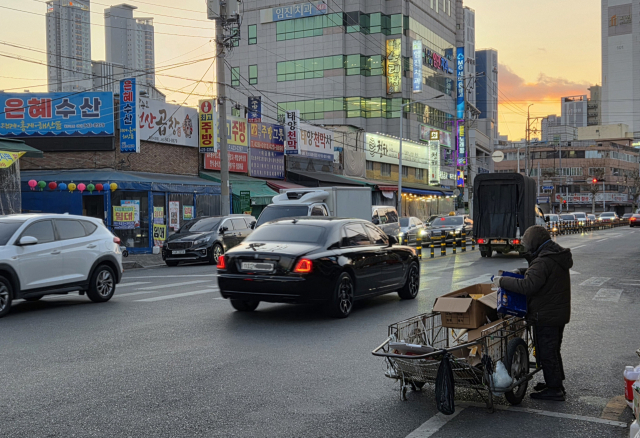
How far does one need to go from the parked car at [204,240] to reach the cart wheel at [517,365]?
16800mm

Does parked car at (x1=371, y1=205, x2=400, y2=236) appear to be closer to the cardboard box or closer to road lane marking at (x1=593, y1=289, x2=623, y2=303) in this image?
road lane marking at (x1=593, y1=289, x2=623, y2=303)

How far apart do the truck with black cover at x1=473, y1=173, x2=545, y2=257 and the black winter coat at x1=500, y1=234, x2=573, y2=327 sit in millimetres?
18427

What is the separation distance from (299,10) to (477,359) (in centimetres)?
6809

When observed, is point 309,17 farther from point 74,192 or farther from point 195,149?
point 74,192

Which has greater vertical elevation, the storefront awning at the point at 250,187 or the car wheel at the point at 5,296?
the storefront awning at the point at 250,187

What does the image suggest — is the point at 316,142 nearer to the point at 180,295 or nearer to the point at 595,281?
the point at 595,281

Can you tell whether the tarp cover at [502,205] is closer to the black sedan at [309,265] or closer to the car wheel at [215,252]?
the car wheel at [215,252]

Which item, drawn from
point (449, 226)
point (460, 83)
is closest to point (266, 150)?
point (449, 226)

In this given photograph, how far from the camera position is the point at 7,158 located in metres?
23.3

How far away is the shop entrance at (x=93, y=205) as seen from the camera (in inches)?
1088

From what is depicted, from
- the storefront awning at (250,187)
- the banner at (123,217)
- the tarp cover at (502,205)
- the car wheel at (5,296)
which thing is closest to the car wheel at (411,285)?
the car wheel at (5,296)

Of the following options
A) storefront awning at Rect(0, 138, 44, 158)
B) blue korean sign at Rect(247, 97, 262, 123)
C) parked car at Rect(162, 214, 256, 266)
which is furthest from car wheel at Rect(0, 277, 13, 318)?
blue korean sign at Rect(247, 97, 262, 123)

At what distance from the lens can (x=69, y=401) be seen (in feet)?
18.9

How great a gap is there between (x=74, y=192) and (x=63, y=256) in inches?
657
